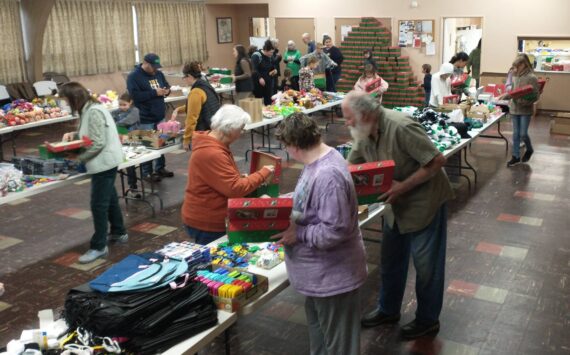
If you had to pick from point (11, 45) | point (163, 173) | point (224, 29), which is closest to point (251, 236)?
point (163, 173)

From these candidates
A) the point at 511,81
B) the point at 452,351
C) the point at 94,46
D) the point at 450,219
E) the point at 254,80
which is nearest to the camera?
the point at 452,351

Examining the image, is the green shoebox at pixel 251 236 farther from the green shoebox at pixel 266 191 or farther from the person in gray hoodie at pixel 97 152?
the person in gray hoodie at pixel 97 152

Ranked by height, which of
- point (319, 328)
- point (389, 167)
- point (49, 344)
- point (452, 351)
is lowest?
point (452, 351)

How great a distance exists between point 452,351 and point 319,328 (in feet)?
4.08

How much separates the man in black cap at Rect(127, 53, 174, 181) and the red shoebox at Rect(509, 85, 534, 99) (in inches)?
174

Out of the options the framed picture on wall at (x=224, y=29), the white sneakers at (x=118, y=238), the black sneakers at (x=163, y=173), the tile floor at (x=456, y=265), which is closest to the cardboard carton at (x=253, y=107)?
the tile floor at (x=456, y=265)

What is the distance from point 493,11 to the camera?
12523 mm

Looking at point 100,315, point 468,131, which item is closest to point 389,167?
point 100,315

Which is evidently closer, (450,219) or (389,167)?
(389,167)

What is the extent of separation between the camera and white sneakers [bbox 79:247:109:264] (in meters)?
5.20

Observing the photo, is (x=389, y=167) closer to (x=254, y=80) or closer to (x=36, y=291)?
(x=36, y=291)

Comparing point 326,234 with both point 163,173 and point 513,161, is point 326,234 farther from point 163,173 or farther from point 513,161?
point 513,161

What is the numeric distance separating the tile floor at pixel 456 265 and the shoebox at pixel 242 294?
3.30 feet

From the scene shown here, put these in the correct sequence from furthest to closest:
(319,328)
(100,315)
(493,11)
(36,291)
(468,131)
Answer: (493,11), (468,131), (36,291), (319,328), (100,315)
